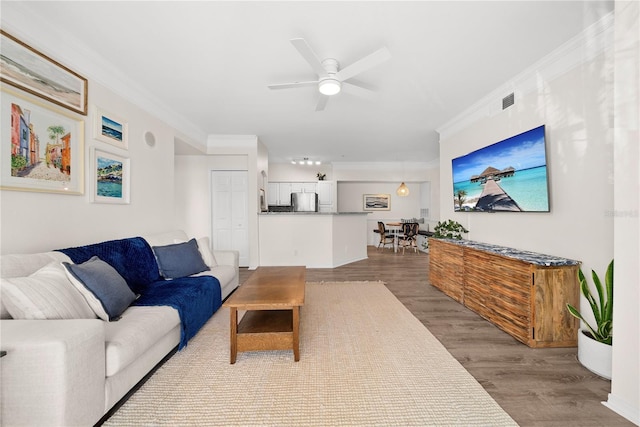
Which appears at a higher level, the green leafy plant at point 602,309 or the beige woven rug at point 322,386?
the green leafy plant at point 602,309

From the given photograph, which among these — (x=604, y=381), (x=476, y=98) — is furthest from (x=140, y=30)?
(x=604, y=381)

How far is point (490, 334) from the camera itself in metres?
2.50

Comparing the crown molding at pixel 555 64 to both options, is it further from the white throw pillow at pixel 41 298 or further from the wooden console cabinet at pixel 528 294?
the white throw pillow at pixel 41 298

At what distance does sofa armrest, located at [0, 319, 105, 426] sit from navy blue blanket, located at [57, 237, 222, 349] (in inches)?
34.1

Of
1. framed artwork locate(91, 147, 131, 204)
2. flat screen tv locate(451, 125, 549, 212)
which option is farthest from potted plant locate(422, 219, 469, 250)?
framed artwork locate(91, 147, 131, 204)

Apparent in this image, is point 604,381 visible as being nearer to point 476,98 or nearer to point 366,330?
point 366,330

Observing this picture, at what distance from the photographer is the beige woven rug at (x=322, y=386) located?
1.51 metres

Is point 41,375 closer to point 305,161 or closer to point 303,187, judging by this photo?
point 305,161

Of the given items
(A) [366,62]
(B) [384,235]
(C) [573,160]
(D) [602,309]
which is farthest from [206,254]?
(B) [384,235]

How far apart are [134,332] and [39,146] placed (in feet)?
5.30

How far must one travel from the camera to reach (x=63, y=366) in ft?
3.92

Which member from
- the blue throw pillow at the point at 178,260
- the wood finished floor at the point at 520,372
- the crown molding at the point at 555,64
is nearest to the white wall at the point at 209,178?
the blue throw pillow at the point at 178,260

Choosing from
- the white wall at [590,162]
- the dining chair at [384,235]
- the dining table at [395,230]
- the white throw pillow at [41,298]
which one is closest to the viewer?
the white throw pillow at [41,298]

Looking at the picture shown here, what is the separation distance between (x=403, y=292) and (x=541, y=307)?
5.72 ft
